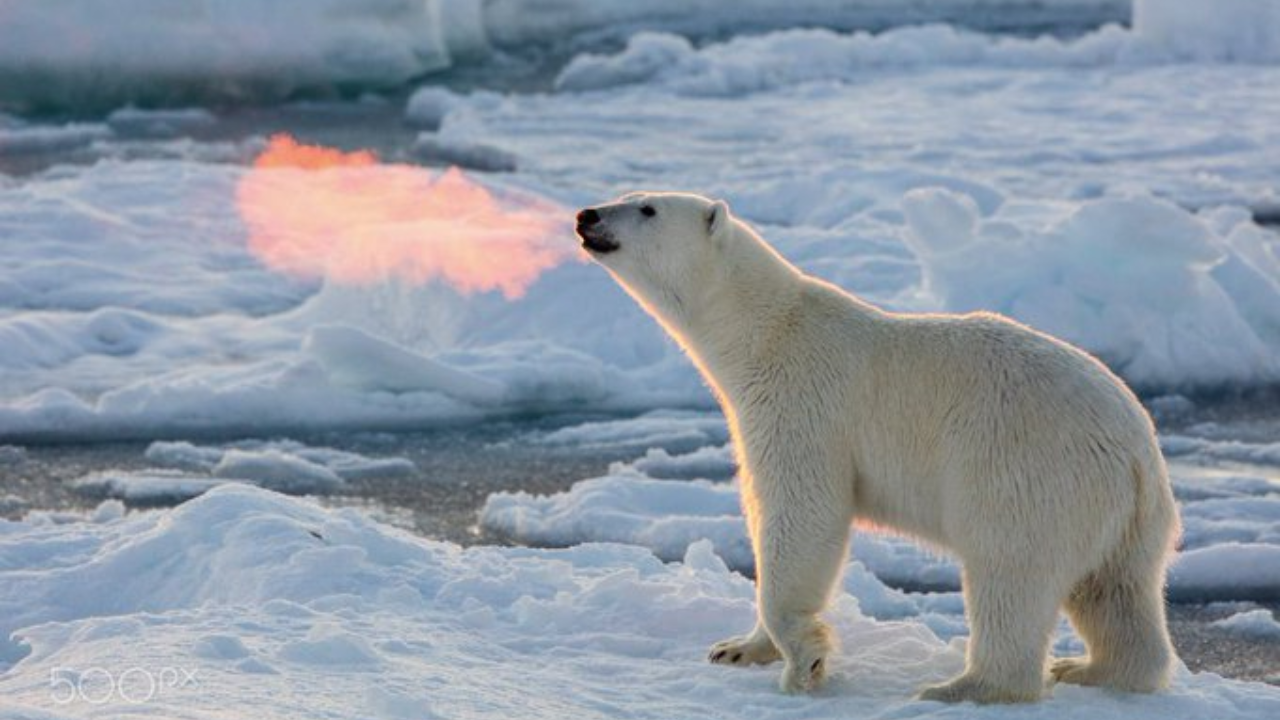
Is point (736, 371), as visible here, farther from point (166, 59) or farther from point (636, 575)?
point (166, 59)

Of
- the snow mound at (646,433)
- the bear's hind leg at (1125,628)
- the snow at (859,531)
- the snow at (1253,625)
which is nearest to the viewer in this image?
the bear's hind leg at (1125,628)

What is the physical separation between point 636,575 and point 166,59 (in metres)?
12.8

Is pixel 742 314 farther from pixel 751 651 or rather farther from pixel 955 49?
pixel 955 49

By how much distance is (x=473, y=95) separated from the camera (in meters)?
18.1

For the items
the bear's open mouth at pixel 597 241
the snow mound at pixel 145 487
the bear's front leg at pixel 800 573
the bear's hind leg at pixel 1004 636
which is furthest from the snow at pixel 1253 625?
the snow mound at pixel 145 487

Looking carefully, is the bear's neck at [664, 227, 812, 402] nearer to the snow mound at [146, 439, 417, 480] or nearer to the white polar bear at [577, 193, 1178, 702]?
the white polar bear at [577, 193, 1178, 702]

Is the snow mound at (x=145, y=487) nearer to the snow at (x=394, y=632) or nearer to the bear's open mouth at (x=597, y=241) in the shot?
the snow at (x=394, y=632)

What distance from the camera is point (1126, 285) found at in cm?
830

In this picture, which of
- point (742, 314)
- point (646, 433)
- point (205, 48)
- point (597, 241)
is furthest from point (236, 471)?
point (205, 48)

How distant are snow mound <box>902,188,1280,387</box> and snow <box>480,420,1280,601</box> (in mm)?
1484

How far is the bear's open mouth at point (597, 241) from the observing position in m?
4.05

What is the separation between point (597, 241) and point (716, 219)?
0.87 feet

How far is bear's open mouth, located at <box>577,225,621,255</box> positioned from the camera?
4.05 metres

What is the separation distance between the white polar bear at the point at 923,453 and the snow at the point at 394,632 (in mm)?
146
